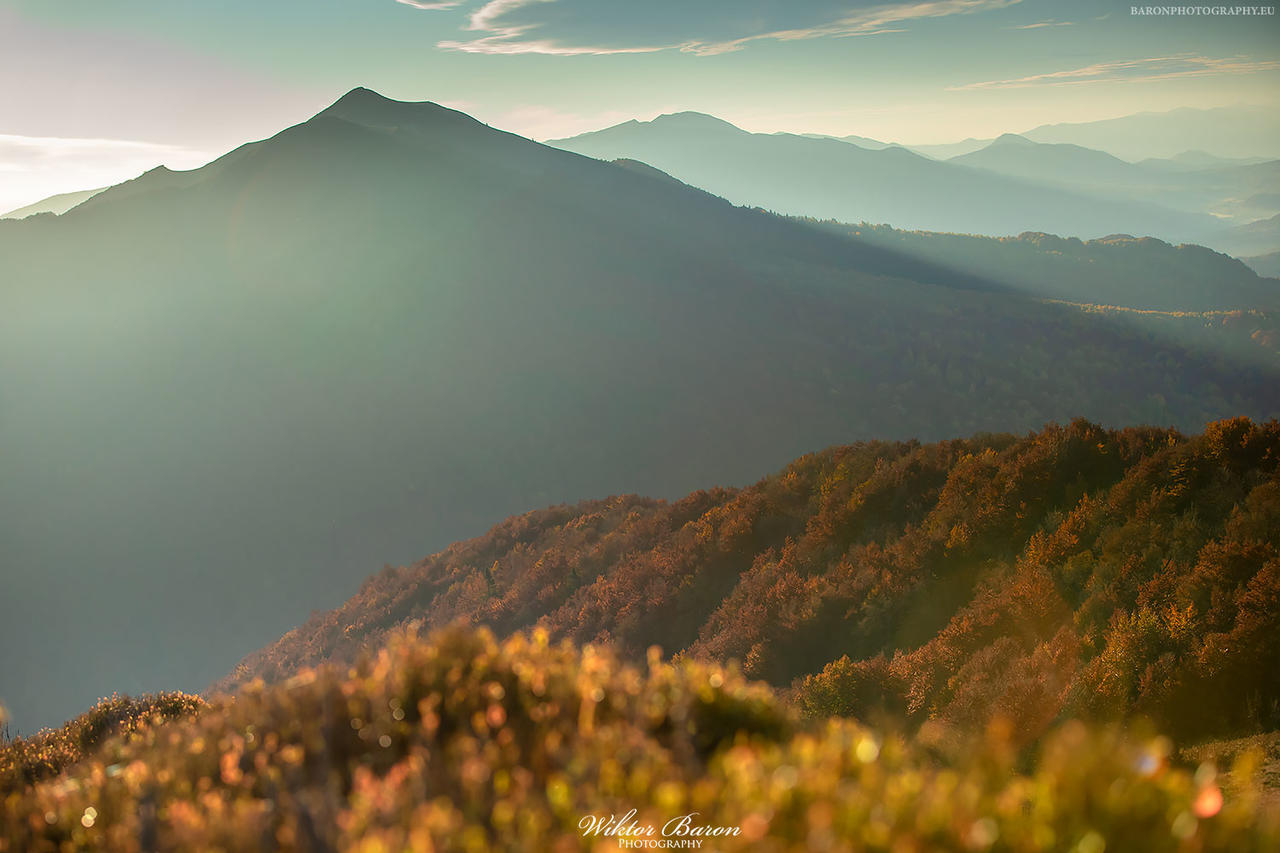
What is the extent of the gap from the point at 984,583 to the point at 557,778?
8.81 meters

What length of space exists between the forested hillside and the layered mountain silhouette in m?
41.9

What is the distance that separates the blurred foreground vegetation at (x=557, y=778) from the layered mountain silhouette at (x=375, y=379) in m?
50.0

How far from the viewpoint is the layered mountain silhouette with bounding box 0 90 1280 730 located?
55125mm

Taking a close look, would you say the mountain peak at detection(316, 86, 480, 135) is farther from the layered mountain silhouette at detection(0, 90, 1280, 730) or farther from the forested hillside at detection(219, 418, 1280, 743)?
the forested hillside at detection(219, 418, 1280, 743)

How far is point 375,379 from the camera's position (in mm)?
73688

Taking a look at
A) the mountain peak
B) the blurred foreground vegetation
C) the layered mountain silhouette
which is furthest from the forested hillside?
the mountain peak

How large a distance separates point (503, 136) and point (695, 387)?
240ft

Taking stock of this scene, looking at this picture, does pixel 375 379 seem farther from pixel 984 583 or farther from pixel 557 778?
pixel 557 778

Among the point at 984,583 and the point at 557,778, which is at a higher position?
the point at 557,778

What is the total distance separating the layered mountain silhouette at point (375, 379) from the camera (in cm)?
5512

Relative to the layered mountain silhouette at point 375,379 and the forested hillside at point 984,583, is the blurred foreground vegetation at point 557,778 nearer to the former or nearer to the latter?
the forested hillside at point 984,583

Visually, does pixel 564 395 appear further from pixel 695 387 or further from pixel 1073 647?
pixel 1073 647

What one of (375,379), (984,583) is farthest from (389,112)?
(984,583)

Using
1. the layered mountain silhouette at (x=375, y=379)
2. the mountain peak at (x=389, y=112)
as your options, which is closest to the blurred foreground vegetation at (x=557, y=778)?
the layered mountain silhouette at (x=375, y=379)
